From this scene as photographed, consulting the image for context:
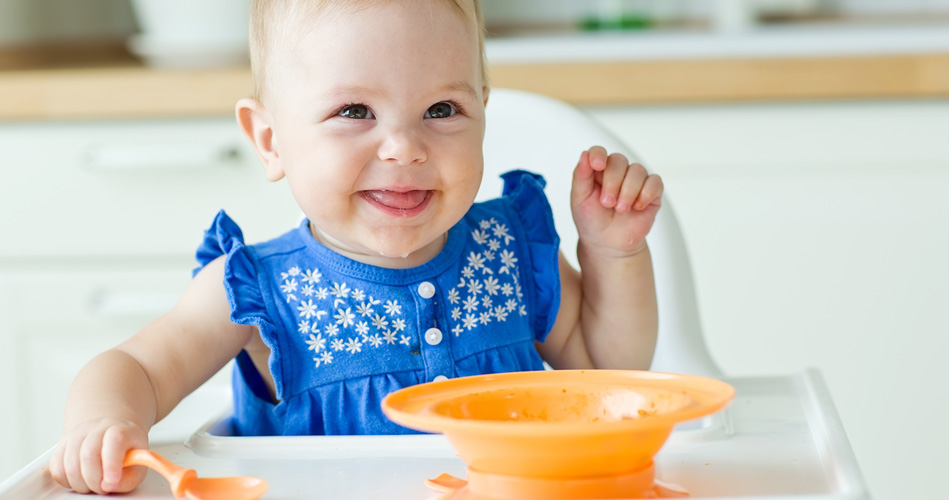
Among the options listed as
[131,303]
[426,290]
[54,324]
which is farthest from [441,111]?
[54,324]

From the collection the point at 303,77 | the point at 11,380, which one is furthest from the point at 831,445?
the point at 11,380

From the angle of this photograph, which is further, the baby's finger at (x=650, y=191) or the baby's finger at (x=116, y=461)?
the baby's finger at (x=650, y=191)

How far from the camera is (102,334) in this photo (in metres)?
1.62

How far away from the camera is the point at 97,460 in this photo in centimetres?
56

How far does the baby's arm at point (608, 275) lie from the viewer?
0.80 m

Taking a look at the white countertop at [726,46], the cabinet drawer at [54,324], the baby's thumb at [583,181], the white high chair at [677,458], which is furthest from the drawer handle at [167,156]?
the baby's thumb at [583,181]

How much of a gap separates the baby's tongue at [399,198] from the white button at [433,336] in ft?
0.33

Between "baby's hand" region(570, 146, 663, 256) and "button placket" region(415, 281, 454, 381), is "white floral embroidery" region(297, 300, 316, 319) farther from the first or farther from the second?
"baby's hand" region(570, 146, 663, 256)

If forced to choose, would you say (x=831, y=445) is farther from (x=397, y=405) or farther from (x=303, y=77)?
(x=303, y=77)

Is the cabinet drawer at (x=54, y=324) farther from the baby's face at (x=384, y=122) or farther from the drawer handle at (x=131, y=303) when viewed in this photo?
the baby's face at (x=384, y=122)

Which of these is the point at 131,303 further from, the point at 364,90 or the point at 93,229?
the point at 364,90

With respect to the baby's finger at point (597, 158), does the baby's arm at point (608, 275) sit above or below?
below

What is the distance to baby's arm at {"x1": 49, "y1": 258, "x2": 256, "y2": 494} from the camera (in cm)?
56

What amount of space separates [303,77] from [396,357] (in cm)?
20
